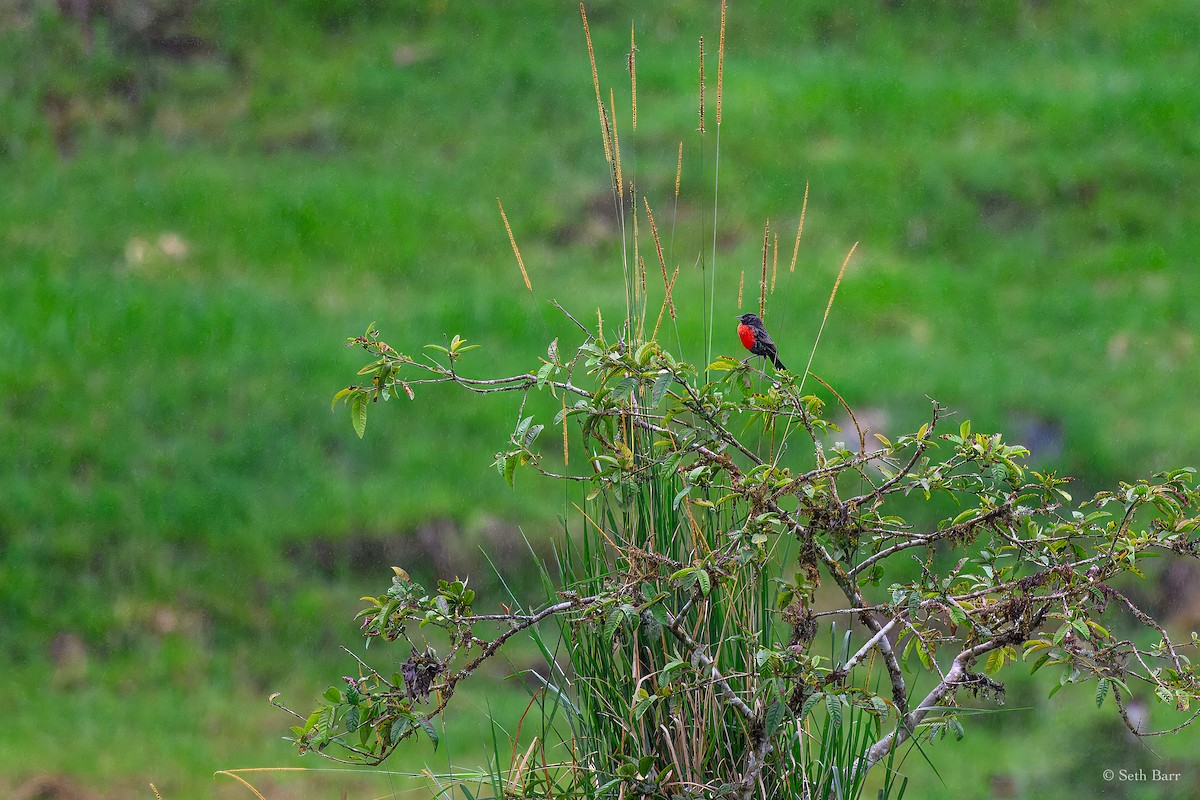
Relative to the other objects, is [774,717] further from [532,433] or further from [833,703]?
[532,433]

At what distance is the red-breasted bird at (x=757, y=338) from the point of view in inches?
123

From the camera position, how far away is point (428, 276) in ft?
27.1

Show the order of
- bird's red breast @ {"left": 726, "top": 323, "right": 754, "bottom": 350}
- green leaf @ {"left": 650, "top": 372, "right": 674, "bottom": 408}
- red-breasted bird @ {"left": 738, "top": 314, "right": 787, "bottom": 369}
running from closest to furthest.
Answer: green leaf @ {"left": 650, "top": 372, "right": 674, "bottom": 408}, red-breasted bird @ {"left": 738, "top": 314, "right": 787, "bottom": 369}, bird's red breast @ {"left": 726, "top": 323, "right": 754, "bottom": 350}

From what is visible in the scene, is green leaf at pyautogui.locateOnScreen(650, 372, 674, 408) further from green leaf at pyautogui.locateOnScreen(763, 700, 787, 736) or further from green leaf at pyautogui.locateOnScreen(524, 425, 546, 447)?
green leaf at pyautogui.locateOnScreen(763, 700, 787, 736)

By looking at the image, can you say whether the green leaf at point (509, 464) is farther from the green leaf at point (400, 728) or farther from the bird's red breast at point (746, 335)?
the bird's red breast at point (746, 335)

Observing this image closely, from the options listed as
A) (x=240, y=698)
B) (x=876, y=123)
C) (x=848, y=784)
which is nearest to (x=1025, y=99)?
(x=876, y=123)

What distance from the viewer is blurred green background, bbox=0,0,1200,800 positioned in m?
6.26

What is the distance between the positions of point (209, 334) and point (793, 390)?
5.99 m

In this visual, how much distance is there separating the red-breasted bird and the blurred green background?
1.89m

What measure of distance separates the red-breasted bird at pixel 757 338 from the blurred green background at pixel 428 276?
1.89m

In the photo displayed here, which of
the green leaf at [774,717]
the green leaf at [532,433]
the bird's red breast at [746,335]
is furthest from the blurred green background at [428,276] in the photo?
the green leaf at [774,717]

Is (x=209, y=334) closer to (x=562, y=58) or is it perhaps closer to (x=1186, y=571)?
(x=562, y=58)

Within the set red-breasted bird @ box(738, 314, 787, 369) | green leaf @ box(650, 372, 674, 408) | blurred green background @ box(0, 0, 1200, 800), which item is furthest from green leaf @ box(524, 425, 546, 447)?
blurred green background @ box(0, 0, 1200, 800)

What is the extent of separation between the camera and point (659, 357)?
2289mm
